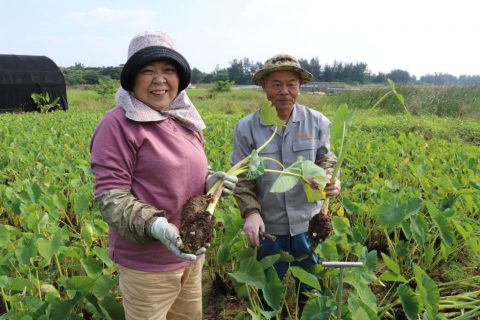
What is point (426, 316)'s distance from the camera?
4.71 feet

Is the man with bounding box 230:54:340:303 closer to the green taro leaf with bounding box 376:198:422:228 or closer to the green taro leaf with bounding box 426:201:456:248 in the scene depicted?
the green taro leaf with bounding box 376:198:422:228

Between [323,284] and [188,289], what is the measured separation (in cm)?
71

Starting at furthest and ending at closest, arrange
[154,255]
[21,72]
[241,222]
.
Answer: [21,72] → [241,222] → [154,255]

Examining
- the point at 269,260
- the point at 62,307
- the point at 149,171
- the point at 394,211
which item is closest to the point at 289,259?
the point at 269,260

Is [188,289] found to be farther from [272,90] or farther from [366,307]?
[272,90]

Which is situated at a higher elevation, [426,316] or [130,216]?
[130,216]

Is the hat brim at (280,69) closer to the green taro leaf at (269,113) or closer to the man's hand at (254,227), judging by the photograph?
the green taro leaf at (269,113)

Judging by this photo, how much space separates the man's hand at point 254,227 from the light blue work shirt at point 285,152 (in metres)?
0.11

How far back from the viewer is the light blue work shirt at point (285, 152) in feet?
5.74

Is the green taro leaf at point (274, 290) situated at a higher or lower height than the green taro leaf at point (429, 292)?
lower

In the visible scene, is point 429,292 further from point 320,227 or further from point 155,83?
point 155,83

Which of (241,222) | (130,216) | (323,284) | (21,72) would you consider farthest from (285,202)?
(21,72)

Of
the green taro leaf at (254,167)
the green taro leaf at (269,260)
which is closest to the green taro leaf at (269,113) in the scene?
the green taro leaf at (254,167)

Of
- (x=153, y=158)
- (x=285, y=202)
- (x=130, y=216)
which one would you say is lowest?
(x=285, y=202)
